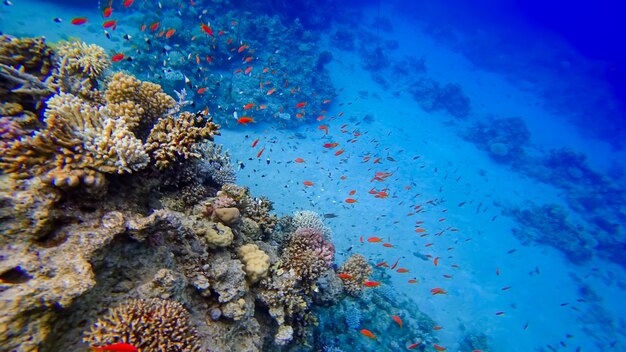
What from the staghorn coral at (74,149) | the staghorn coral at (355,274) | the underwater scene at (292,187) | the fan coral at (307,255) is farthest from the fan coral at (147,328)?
the staghorn coral at (355,274)

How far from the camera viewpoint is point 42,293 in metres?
2.28

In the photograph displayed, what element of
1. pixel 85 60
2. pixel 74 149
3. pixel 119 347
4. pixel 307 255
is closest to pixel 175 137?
pixel 74 149

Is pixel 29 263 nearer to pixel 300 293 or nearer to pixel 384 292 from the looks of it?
pixel 300 293

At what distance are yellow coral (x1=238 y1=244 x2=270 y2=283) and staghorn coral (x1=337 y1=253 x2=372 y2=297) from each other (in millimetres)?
3293

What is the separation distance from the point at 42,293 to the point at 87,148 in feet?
5.27

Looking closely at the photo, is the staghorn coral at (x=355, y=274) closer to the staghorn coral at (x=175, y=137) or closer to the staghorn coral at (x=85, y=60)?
the staghorn coral at (x=175, y=137)

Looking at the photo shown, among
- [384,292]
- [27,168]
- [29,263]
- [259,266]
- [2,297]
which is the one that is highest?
[384,292]

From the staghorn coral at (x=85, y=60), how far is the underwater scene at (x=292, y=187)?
0.11 ft

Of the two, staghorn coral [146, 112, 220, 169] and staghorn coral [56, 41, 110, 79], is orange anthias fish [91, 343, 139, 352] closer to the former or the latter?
staghorn coral [146, 112, 220, 169]

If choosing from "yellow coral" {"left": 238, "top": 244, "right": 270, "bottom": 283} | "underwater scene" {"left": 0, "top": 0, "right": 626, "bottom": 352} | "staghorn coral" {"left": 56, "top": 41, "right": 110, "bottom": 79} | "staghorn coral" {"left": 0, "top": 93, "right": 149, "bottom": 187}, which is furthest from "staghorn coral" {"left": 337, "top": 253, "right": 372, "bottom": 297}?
"staghorn coral" {"left": 56, "top": 41, "right": 110, "bottom": 79}

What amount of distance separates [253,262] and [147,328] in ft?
6.96

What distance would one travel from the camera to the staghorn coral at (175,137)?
3.84 m

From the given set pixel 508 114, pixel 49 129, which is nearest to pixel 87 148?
pixel 49 129

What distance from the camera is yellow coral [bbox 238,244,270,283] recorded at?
4.84 meters
